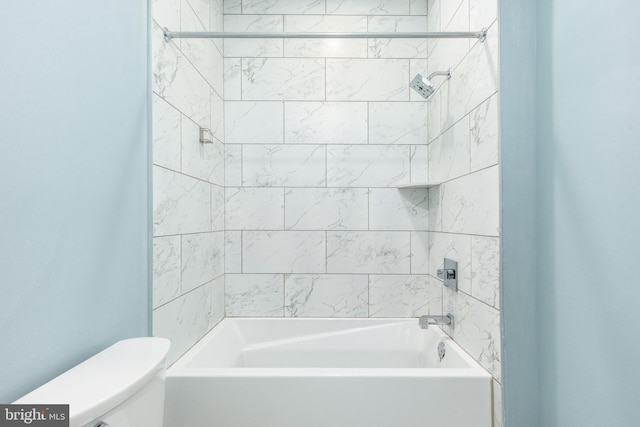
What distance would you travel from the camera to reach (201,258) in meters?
1.72

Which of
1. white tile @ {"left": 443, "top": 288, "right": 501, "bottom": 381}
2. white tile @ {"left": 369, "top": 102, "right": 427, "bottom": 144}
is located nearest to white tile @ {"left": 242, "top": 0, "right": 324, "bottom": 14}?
white tile @ {"left": 369, "top": 102, "right": 427, "bottom": 144}

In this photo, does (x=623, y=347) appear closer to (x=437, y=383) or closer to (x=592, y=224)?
(x=592, y=224)

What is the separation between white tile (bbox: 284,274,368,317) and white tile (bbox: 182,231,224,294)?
457mm

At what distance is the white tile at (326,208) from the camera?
212 cm

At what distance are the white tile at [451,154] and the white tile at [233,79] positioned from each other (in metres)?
1.29

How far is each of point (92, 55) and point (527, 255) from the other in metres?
1.52

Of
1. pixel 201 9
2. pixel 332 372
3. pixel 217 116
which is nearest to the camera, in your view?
pixel 332 372

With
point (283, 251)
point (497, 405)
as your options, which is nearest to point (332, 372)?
point (497, 405)

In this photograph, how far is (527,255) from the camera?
3.84 feet

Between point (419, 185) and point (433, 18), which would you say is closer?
point (419, 185)

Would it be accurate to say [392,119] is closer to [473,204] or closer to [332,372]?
[473,204]

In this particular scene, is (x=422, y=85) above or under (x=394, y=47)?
under

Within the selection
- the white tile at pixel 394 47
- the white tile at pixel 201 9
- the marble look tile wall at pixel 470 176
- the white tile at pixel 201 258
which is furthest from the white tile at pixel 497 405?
the white tile at pixel 201 9

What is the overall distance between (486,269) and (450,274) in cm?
35
